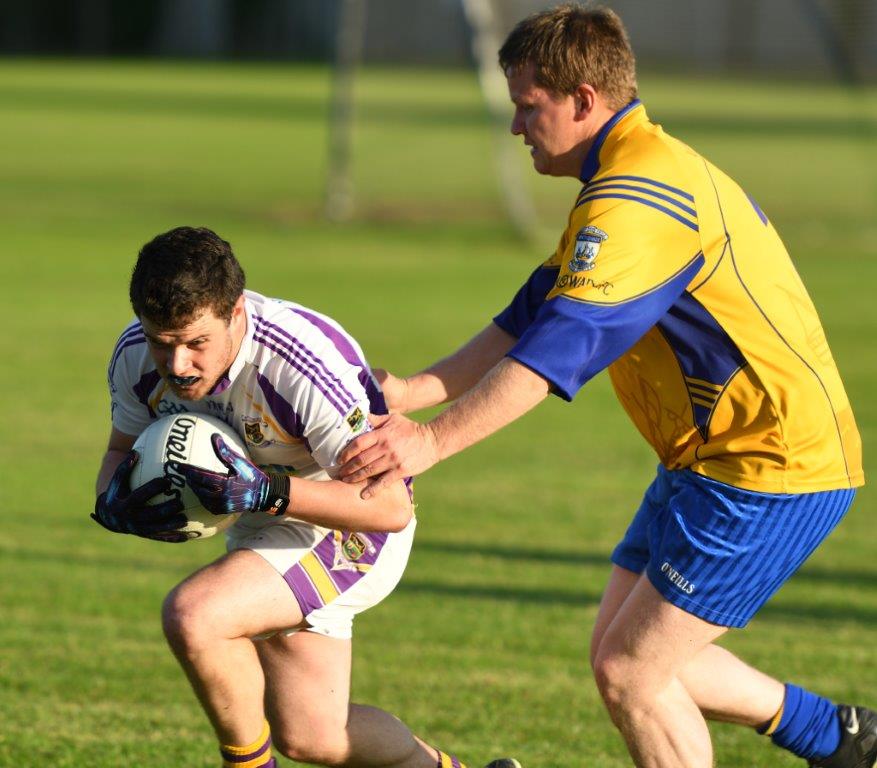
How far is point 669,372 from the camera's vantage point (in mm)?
4582

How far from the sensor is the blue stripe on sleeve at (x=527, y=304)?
511 cm

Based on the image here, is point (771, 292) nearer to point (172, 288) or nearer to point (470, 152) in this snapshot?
point (172, 288)

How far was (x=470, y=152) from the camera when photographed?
28062mm

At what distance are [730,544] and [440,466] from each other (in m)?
7.00

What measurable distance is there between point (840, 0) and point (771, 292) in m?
22.5

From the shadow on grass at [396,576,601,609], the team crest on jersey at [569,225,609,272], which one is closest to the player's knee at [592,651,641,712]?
the team crest on jersey at [569,225,609,272]

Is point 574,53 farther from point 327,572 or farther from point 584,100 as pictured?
point 327,572

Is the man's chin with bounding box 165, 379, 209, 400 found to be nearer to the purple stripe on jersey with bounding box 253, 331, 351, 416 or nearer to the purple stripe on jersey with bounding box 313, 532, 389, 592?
the purple stripe on jersey with bounding box 253, 331, 351, 416

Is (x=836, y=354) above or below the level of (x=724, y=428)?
below

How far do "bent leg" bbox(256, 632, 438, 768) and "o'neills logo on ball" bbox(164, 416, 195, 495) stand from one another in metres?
0.79

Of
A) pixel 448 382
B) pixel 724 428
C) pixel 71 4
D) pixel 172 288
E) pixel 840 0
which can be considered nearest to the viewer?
pixel 172 288

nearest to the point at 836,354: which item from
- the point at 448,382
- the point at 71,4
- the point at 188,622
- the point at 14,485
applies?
the point at 14,485

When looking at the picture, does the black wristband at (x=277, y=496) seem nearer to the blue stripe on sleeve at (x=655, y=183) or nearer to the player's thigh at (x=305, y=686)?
the player's thigh at (x=305, y=686)

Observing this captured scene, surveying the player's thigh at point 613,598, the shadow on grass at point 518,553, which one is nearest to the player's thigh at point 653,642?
the player's thigh at point 613,598
